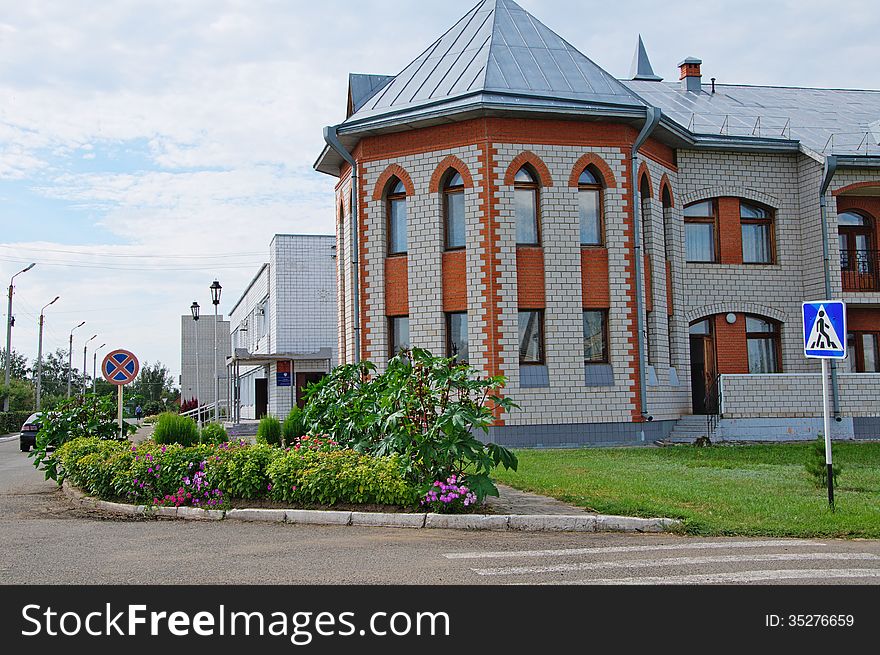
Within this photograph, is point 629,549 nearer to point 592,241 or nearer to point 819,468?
point 819,468

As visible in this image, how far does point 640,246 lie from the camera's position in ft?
69.3

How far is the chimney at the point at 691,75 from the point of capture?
2889cm

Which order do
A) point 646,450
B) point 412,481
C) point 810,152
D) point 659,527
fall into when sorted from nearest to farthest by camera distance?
point 659,527 < point 412,481 < point 646,450 < point 810,152

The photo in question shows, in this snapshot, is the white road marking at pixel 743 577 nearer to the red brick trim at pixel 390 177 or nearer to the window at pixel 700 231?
the red brick trim at pixel 390 177

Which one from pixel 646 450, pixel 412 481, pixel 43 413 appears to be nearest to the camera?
pixel 412 481

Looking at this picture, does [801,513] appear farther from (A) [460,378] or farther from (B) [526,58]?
(B) [526,58]

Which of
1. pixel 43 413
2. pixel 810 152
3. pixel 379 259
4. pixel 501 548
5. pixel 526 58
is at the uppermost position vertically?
pixel 526 58

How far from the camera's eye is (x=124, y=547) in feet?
29.3

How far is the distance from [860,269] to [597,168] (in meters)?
8.97

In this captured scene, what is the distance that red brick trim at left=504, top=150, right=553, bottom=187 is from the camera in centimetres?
2041

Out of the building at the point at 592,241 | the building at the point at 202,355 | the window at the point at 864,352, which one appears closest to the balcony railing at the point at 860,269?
the building at the point at 592,241

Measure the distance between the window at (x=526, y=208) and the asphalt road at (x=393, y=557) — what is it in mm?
11936

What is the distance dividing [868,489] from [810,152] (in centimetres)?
1390

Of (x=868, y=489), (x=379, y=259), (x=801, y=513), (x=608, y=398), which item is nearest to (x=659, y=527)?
(x=801, y=513)
